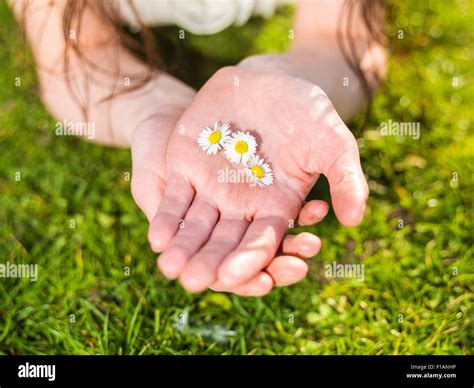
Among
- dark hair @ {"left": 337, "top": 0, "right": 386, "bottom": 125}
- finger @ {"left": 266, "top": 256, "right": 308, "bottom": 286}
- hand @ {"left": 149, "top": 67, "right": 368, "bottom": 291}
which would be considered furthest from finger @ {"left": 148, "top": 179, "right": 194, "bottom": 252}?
dark hair @ {"left": 337, "top": 0, "right": 386, "bottom": 125}

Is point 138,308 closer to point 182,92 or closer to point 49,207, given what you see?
point 49,207

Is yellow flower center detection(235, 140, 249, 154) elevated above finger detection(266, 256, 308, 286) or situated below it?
above

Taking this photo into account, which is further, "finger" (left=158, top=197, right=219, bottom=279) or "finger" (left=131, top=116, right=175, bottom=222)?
"finger" (left=131, top=116, right=175, bottom=222)

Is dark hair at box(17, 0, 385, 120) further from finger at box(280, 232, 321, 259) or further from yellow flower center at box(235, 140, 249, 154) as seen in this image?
finger at box(280, 232, 321, 259)

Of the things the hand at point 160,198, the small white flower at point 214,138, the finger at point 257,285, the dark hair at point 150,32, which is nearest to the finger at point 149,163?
the hand at point 160,198

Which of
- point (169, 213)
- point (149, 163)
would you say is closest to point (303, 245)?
point (169, 213)
